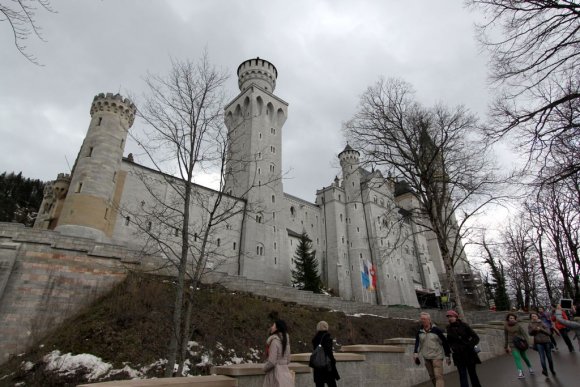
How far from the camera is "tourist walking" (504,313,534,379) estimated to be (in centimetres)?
750

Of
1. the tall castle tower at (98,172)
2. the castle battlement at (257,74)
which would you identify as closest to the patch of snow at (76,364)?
the tall castle tower at (98,172)

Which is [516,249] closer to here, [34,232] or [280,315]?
[280,315]

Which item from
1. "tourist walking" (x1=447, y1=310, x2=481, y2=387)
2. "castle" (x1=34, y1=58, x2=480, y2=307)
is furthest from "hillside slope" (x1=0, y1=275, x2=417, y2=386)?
"tourist walking" (x1=447, y1=310, x2=481, y2=387)

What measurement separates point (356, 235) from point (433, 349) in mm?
44063

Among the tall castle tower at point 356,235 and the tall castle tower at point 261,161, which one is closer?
the tall castle tower at point 261,161

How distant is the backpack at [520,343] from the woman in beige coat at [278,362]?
5868 millimetres

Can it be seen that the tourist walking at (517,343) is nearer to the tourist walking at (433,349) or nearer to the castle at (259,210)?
the tourist walking at (433,349)

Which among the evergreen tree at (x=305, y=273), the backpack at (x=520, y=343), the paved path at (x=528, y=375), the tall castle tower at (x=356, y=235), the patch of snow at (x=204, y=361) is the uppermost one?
the tall castle tower at (x=356, y=235)

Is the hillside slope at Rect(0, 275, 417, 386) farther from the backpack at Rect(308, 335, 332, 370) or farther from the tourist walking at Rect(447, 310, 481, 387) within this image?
the tourist walking at Rect(447, 310, 481, 387)

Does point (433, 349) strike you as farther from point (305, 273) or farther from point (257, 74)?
point (257, 74)

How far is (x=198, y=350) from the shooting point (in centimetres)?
1366

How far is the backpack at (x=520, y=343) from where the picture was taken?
7488 millimetres

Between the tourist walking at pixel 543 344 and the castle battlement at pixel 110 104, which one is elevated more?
the castle battlement at pixel 110 104

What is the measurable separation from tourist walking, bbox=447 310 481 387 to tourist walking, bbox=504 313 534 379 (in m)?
2.51
